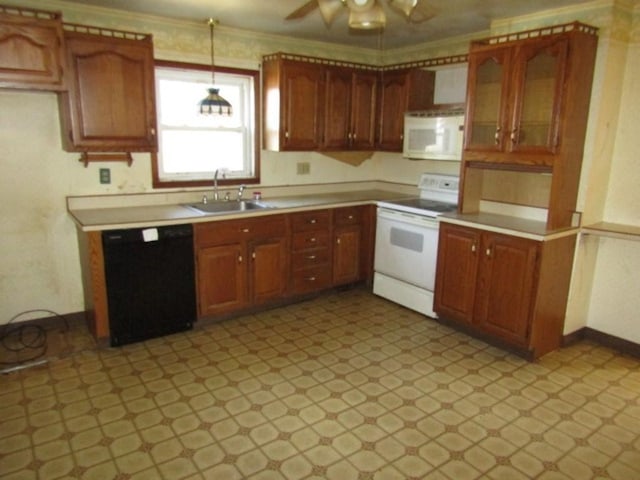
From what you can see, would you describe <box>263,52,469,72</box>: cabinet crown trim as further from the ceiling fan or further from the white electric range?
the ceiling fan

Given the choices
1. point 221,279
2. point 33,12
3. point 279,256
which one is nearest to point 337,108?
point 279,256

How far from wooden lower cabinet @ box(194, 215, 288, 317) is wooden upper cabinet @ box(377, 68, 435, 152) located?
144 cm

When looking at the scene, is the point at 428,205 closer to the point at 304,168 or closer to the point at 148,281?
the point at 304,168

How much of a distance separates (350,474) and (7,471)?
1553 millimetres

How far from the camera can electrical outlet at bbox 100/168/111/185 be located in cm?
358

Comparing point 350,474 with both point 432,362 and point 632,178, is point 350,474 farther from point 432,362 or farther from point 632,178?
point 632,178

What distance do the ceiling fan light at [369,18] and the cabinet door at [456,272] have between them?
1811 millimetres

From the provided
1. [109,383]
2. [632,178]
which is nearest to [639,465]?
[632,178]

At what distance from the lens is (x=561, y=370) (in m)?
3.13

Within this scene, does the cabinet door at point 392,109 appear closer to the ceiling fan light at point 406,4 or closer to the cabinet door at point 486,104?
the cabinet door at point 486,104

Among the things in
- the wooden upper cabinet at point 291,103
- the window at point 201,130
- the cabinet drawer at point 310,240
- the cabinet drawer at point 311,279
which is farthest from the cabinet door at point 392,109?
the cabinet drawer at point 311,279

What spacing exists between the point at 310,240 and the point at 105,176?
1.74 meters

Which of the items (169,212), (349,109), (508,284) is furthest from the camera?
(349,109)

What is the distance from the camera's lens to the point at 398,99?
445 centimetres
